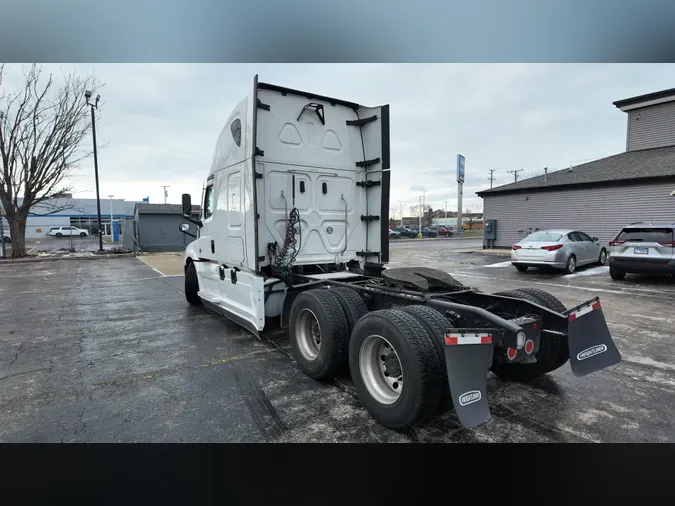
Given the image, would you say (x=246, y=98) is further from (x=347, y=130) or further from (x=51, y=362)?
(x=51, y=362)

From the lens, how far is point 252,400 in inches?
151

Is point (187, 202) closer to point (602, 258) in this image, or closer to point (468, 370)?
point (468, 370)

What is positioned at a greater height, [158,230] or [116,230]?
[158,230]

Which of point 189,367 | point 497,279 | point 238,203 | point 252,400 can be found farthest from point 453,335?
point 497,279

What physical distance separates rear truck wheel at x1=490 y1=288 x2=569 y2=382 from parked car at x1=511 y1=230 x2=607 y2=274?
31.8ft

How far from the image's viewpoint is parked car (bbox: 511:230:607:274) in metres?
12.7

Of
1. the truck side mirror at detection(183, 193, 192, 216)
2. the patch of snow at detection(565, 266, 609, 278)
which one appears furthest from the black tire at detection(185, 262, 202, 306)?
the patch of snow at detection(565, 266, 609, 278)

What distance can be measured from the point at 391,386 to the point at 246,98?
396 cm

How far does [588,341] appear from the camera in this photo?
3588 mm

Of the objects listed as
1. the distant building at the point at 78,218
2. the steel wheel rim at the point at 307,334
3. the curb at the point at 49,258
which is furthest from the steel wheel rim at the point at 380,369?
the distant building at the point at 78,218

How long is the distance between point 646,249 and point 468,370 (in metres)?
Answer: 10.3

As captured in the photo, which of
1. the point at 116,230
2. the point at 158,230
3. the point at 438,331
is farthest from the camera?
the point at 116,230

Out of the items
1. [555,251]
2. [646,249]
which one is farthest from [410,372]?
[555,251]

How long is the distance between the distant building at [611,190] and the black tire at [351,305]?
689 inches
